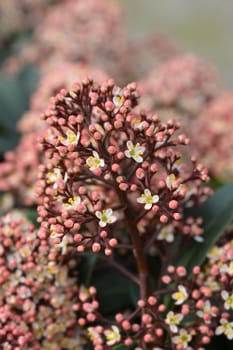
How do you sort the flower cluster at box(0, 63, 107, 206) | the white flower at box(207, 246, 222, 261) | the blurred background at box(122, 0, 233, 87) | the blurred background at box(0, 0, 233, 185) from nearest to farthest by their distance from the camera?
the white flower at box(207, 246, 222, 261)
the flower cluster at box(0, 63, 107, 206)
the blurred background at box(0, 0, 233, 185)
the blurred background at box(122, 0, 233, 87)

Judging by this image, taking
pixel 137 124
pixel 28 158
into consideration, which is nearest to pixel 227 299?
pixel 137 124

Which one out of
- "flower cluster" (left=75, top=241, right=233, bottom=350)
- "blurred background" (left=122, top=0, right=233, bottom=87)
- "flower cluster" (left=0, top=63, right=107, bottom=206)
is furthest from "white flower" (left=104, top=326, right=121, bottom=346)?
"blurred background" (left=122, top=0, right=233, bottom=87)

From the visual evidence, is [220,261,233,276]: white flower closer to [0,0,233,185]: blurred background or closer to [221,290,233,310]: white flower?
[221,290,233,310]: white flower

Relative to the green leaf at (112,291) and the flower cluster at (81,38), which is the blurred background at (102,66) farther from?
the green leaf at (112,291)

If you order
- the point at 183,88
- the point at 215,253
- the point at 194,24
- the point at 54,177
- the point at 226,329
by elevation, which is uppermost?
the point at 194,24

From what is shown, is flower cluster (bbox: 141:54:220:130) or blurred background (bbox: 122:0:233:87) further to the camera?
blurred background (bbox: 122:0:233:87)

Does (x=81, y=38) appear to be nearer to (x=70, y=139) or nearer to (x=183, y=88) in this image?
(x=183, y=88)

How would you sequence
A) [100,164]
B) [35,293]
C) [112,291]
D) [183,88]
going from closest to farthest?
[100,164] → [35,293] → [112,291] → [183,88]
